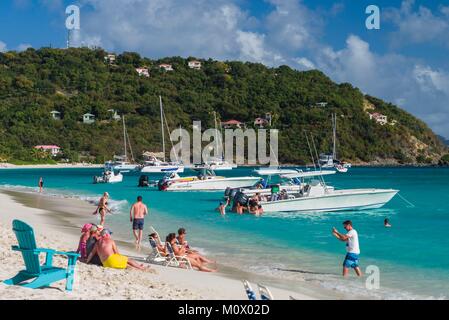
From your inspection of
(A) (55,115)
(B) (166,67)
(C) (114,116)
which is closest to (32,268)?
(C) (114,116)

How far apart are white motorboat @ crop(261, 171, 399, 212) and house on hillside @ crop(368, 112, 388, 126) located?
120 metres

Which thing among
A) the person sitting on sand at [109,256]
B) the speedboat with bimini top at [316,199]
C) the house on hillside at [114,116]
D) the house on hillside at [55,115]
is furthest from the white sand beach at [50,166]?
the person sitting on sand at [109,256]

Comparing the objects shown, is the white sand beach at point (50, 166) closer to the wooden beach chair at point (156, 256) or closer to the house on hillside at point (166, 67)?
the house on hillside at point (166, 67)

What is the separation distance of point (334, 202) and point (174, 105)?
10827 cm

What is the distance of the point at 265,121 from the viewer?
13512cm

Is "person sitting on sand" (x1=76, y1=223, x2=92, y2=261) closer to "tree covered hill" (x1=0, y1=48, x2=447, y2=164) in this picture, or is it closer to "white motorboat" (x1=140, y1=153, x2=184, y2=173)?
"white motorboat" (x1=140, y1=153, x2=184, y2=173)

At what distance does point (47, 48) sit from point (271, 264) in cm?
14999

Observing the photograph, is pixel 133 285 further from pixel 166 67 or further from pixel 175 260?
pixel 166 67

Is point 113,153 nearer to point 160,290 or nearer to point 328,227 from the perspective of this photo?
point 328,227

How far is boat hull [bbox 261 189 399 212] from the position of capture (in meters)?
25.5

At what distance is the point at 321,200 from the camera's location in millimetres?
25953

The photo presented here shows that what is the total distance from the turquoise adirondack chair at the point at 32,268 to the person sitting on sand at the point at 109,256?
6.86 feet

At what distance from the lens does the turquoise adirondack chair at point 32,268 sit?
8.41 meters

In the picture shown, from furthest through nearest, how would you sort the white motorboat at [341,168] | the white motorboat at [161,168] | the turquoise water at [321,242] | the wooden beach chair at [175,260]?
the white motorboat at [341,168] → the white motorboat at [161,168] → the wooden beach chair at [175,260] → the turquoise water at [321,242]
